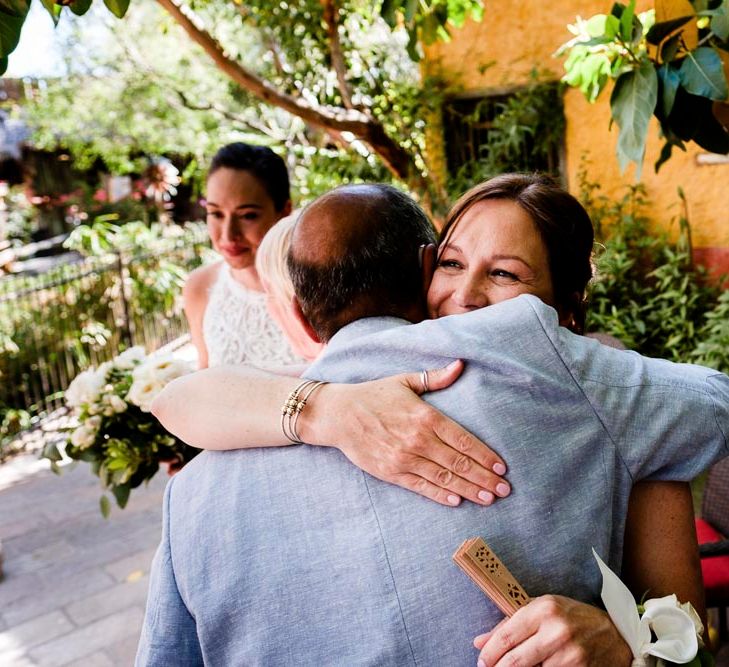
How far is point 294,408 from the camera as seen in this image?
118 centimetres

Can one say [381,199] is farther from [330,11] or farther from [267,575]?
[330,11]

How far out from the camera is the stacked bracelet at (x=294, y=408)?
1.17m

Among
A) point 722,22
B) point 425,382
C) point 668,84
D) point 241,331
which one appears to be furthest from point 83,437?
point 722,22

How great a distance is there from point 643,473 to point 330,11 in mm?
5476

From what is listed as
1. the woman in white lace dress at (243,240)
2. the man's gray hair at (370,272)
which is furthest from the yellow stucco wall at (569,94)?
the man's gray hair at (370,272)

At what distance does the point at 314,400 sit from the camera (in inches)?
46.9

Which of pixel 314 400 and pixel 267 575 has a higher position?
pixel 314 400

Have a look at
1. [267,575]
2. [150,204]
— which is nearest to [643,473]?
[267,575]

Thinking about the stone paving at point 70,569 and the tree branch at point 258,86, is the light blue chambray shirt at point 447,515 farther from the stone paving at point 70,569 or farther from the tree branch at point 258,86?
the tree branch at point 258,86

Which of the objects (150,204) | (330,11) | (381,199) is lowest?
(150,204)

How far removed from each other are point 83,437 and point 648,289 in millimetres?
3567

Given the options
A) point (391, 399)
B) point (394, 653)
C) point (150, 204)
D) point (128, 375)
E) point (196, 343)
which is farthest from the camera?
point (150, 204)

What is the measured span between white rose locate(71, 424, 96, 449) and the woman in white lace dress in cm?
56

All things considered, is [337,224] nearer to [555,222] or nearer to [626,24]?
[555,222]
